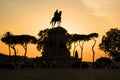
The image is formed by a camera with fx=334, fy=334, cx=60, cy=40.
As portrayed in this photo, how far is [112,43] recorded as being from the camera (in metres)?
111

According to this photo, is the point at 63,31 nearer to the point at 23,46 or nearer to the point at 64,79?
the point at 23,46

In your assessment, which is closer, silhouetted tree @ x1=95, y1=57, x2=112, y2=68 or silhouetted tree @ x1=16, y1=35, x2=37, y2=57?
silhouetted tree @ x1=95, y1=57, x2=112, y2=68

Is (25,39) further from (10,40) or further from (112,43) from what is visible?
(112,43)

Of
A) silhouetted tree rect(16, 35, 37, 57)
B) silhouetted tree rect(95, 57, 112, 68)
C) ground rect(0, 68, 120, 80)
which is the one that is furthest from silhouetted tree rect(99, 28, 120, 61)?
ground rect(0, 68, 120, 80)

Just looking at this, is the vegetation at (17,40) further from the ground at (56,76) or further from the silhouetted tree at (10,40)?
the ground at (56,76)

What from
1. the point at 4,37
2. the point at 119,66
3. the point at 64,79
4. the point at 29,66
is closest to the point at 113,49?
the point at 4,37

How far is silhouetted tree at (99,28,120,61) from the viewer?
109 meters

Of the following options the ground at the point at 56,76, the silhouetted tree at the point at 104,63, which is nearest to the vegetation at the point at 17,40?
the silhouetted tree at the point at 104,63

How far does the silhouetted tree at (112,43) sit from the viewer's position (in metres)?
109

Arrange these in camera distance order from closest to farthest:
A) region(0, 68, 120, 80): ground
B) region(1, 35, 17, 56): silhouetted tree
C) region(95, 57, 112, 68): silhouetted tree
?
region(0, 68, 120, 80): ground
region(95, 57, 112, 68): silhouetted tree
region(1, 35, 17, 56): silhouetted tree

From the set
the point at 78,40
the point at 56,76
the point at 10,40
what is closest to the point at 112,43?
the point at 78,40

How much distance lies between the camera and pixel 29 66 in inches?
2079

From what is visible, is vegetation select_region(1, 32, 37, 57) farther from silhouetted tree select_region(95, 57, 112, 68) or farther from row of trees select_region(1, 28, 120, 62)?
silhouetted tree select_region(95, 57, 112, 68)

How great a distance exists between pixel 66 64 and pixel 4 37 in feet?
148
